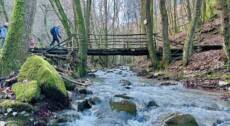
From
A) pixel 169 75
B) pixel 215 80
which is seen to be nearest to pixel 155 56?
pixel 169 75

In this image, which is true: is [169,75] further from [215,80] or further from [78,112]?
[78,112]

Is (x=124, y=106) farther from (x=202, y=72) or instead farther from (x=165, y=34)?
(x=165, y=34)

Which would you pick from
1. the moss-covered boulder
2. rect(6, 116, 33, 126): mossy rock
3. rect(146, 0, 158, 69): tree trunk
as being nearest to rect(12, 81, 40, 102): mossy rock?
the moss-covered boulder

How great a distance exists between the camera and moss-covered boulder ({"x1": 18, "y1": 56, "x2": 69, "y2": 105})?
9.46 metres

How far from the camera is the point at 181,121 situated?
841 centimetres

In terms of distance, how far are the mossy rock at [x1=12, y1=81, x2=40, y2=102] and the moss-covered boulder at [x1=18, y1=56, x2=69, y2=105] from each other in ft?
0.72

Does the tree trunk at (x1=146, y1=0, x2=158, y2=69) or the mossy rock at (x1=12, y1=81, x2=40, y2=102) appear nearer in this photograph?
the mossy rock at (x1=12, y1=81, x2=40, y2=102)

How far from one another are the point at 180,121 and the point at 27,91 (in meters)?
3.52

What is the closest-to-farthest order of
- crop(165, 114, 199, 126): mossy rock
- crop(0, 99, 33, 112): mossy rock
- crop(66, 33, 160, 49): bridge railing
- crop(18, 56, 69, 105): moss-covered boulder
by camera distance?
crop(165, 114, 199, 126): mossy rock
crop(0, 99, 33, 112): mossy rock
crop(18, 56, 69, 105): moss-covered boulder
crop(66, 33, 160, 49): bridge railing

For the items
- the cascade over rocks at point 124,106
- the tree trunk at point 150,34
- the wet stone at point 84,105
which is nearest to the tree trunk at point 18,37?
the wet stone at point 84,105

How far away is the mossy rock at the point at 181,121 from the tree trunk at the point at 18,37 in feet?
16.4

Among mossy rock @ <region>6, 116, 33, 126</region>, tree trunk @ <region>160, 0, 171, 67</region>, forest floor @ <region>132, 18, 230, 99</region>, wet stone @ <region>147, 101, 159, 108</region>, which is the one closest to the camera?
mossy rock @ <region>6, 116, 33, 126</region>

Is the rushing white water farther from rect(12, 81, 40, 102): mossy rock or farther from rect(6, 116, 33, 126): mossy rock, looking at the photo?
rect(12, 81, 40, 102): mossy rock

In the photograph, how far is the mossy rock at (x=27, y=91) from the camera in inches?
355
